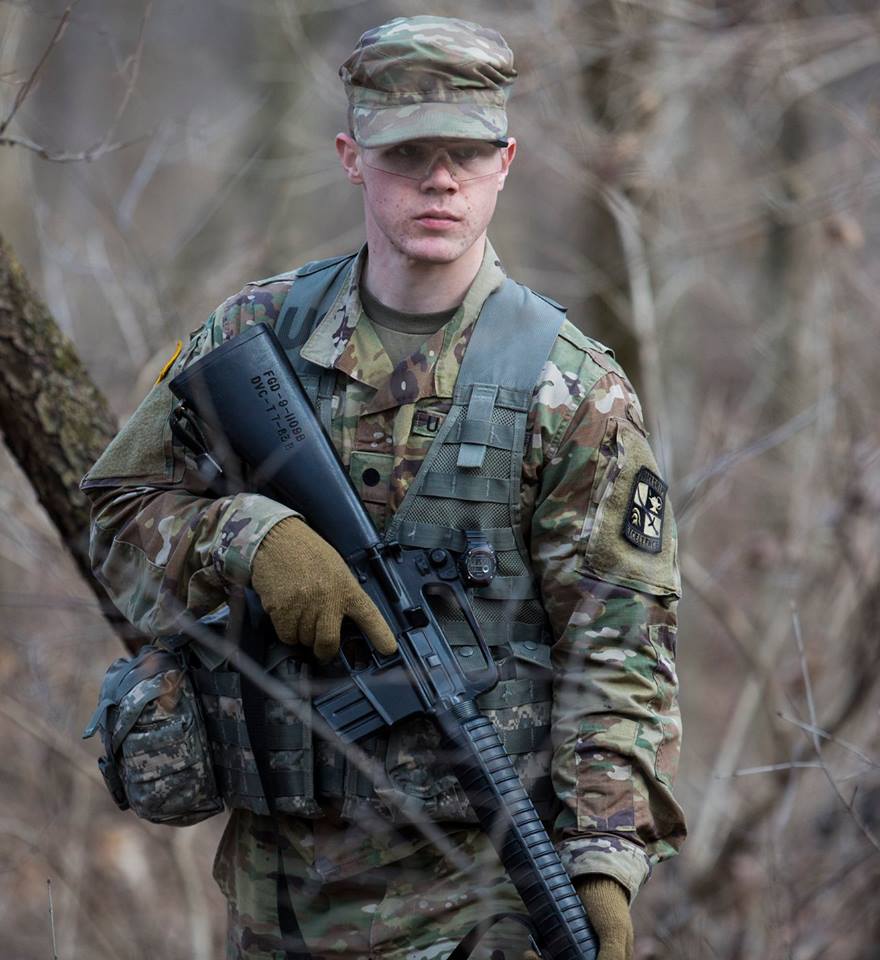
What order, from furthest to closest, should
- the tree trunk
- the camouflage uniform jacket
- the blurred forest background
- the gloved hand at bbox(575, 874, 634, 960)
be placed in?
the blurred forest background, the tree trunk, the camouflage uniform jacket, the gloved hand at bbox(575, 874, 634, 960)

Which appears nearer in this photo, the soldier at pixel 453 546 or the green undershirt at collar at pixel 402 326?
the soldier at pixel 453 546

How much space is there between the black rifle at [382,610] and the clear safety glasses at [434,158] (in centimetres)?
41

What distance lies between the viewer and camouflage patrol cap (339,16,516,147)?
2.63 meters

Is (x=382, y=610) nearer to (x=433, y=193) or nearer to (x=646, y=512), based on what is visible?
(x=646, y=512)

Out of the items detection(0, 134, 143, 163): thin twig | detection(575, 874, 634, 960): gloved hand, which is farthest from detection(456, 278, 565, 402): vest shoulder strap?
detection(0, 134, 143, 163): thin twig

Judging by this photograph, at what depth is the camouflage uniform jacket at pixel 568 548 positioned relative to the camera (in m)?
2.61

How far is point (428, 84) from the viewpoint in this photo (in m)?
2.64

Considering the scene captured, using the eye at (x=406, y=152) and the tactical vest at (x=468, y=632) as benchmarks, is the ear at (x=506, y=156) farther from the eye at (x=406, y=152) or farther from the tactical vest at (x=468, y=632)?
the tactical vest at (x=468, y=632)

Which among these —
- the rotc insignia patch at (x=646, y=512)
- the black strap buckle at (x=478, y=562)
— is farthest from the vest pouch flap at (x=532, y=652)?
the rotc insignia patch at (x=646, y=512)

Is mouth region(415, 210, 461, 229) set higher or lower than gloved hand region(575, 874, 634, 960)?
higher

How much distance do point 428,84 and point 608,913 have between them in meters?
1.58

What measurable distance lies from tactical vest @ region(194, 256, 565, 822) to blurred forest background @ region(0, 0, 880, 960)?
1.64ft

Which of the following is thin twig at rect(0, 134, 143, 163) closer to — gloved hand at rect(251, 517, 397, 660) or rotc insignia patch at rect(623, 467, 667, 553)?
gloved hand at rect(251, 517, 397, 660)

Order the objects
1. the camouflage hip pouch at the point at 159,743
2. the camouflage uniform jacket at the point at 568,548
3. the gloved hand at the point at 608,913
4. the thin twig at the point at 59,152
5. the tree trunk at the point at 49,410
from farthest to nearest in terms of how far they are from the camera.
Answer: the tree trunk at the point at 49,410 < the thin twig at the point at 59,152 < the camouflage hip pouch at the point at 159,743 < the camouflage uniform jacket at the point at 568,548 < the gloved hand at the point at 608,913
